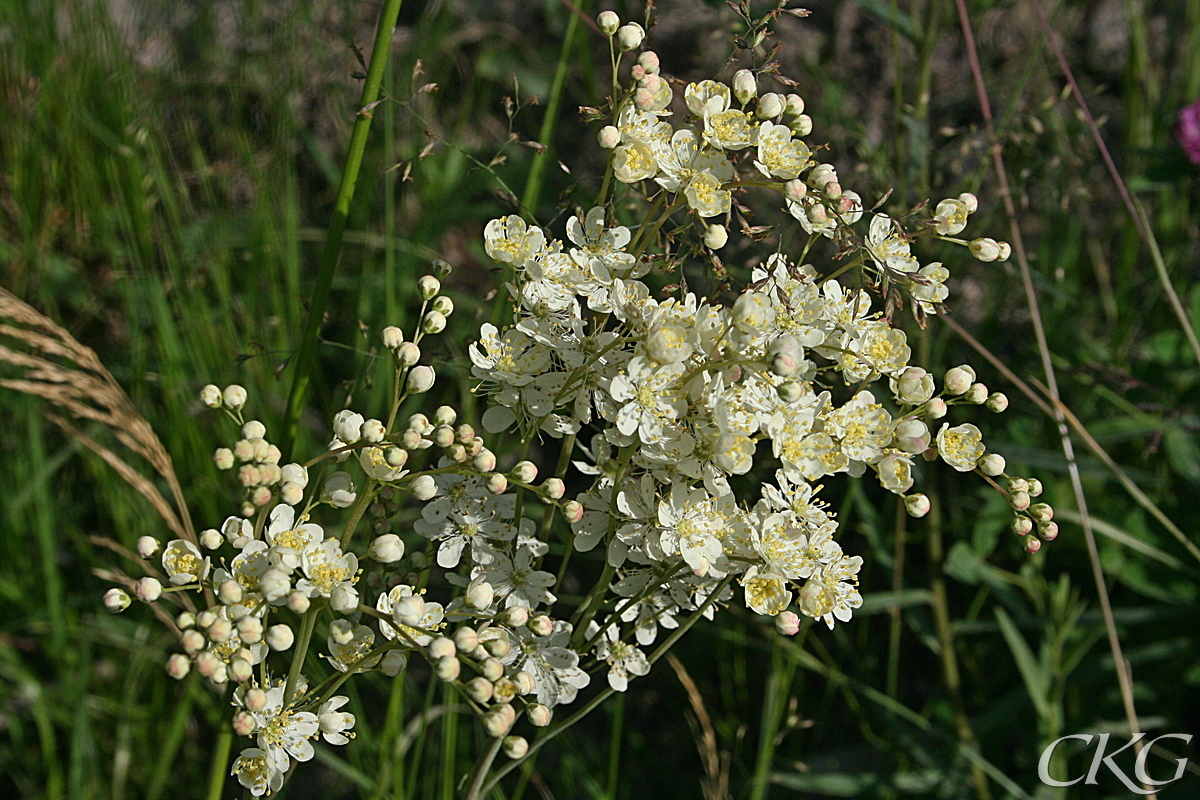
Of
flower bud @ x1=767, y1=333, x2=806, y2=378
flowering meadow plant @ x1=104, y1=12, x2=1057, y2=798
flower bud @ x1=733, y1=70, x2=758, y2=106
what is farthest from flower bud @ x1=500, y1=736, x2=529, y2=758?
flower bud @ x1=733, y1=70, x2=758, y2=106

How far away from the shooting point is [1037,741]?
1.70 m

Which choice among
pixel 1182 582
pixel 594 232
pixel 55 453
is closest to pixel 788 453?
pixel 594 232

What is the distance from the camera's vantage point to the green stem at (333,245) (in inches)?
39.9

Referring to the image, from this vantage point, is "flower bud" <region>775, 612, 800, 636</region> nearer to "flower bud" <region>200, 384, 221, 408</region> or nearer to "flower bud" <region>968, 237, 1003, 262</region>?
"flower bud" <region>968, 237, 1003, 262</region>

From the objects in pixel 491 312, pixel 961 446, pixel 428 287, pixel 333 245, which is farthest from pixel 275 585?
pixel 491 312

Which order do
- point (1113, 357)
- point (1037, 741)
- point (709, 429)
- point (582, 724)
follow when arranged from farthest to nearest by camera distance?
point (582, 724), point (1113, 357), point (1037, 741), point (709, 429)

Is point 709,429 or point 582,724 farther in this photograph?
point 582,724

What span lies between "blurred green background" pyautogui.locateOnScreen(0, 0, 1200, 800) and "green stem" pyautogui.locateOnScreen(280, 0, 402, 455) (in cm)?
37

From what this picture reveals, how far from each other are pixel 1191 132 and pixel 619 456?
1.62m

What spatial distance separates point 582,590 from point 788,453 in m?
1.48

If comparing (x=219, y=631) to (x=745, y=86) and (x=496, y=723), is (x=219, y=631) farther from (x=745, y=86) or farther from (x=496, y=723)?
(x=745, y=86)

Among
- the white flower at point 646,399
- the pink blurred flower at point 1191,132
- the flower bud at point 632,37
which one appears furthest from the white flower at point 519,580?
the pink blurred flower at point 1191,132

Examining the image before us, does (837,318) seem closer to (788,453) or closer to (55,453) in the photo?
(788,453)

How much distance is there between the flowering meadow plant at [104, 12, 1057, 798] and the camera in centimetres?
79
